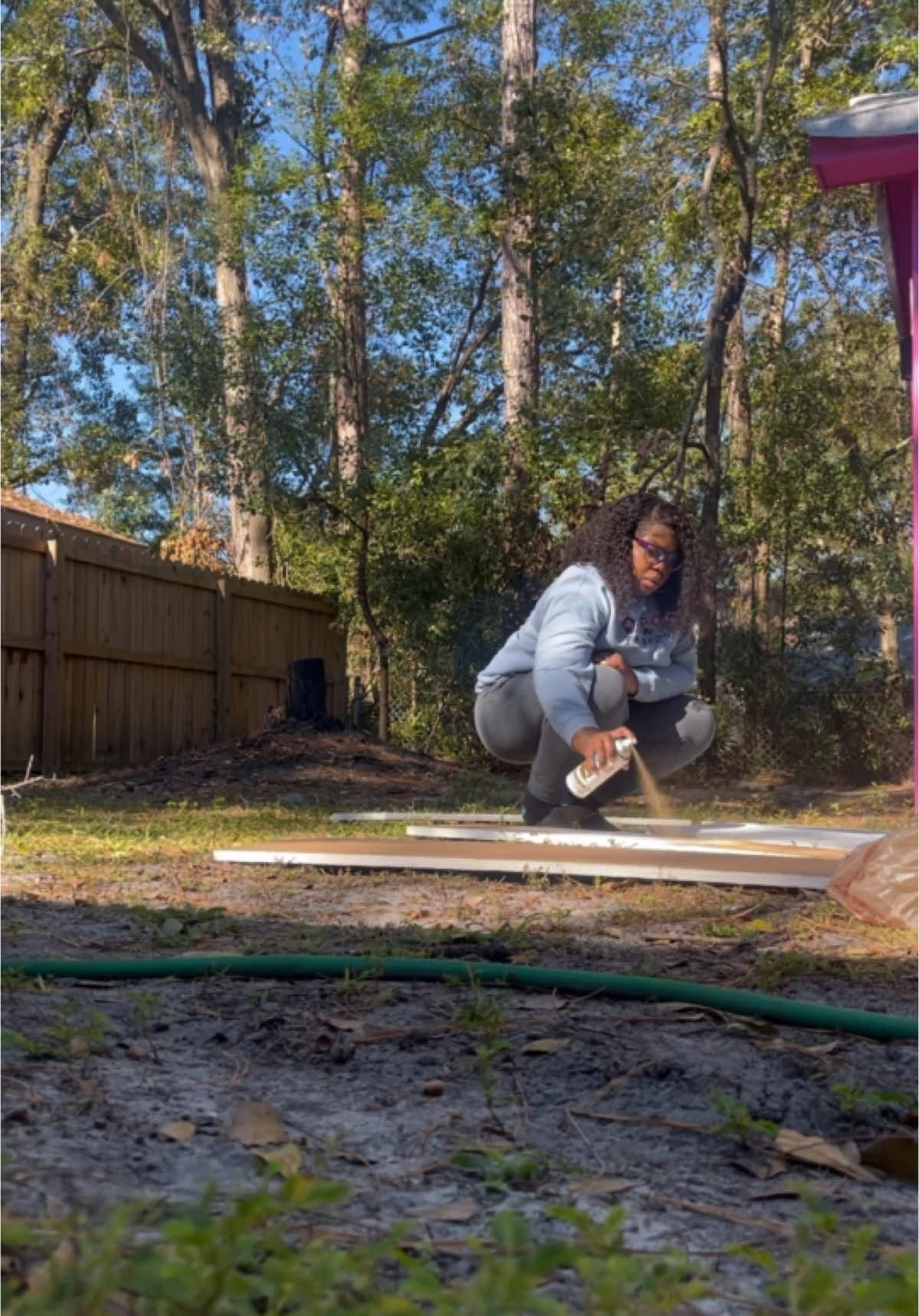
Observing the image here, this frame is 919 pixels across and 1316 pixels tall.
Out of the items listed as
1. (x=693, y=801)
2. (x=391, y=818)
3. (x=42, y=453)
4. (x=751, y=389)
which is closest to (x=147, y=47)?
(x=42, y=453)

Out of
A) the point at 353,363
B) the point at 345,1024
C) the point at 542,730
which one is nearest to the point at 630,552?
the point at 542,730

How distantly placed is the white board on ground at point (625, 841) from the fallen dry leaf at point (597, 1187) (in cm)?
294

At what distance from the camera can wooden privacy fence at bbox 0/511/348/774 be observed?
1109 centimetres

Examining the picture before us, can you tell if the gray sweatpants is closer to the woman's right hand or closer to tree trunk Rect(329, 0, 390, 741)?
the woman's right hand

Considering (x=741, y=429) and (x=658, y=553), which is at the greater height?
(x=741, y=429)

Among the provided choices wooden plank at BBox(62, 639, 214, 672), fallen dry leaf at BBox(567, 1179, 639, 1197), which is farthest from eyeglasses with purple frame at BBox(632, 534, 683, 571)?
wooden plank at BBox(62, 639, 214, 672)

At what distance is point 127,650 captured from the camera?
1240 cm

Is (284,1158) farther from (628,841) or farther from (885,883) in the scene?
(628,841)

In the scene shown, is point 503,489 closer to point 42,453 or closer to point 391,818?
point 391,818

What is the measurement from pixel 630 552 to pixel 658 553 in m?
0.12

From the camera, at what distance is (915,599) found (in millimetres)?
5656

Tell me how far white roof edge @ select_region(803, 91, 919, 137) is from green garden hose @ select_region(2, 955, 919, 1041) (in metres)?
3.89

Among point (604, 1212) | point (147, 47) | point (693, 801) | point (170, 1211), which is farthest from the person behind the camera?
point (147, 47)

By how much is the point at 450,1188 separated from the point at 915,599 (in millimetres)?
4426
